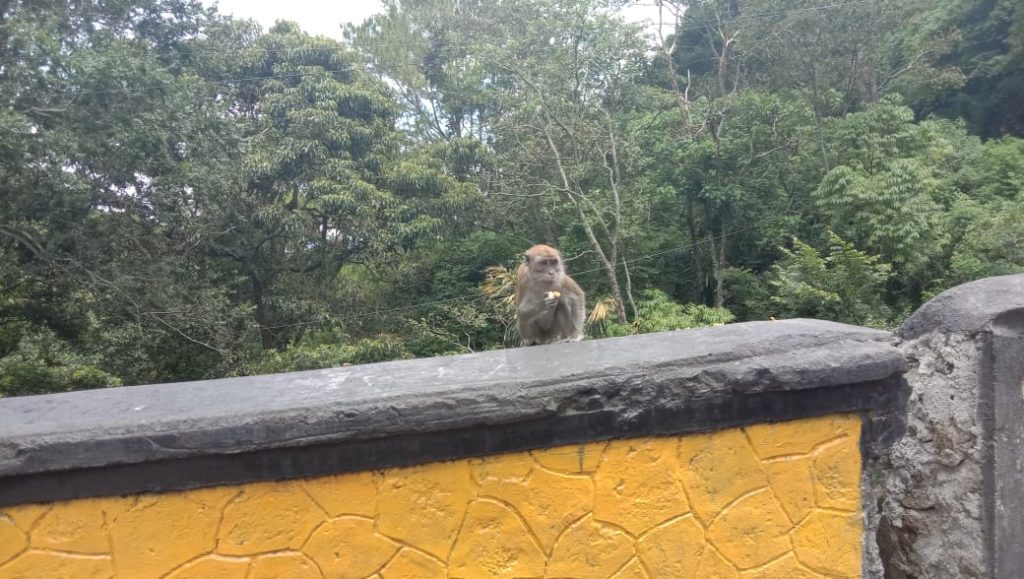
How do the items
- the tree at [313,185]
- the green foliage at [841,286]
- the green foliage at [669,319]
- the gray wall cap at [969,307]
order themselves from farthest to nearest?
the tree at [313,185]
the green foliage at [669,319]
the green foliage at [841,286]
the gray wall cap at [969,307]

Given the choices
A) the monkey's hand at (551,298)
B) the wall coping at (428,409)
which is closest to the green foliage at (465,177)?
the monkey's hand at (551,298)

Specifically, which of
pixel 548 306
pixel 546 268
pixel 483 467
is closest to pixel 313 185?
pixel 546 268

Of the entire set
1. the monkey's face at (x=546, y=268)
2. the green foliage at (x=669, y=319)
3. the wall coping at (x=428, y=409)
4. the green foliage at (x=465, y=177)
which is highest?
the green foliage at (x=465, y=177)

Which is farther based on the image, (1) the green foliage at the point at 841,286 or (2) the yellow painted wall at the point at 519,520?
(1) the green foliage at the point at 841,286

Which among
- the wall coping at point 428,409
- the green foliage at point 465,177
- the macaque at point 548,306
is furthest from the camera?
the green foliage at point 465,177

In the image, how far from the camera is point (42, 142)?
9.28 metres

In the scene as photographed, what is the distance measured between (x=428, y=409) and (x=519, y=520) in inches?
15.0

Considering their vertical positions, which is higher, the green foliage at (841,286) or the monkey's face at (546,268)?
the monkey's face at (546,268)

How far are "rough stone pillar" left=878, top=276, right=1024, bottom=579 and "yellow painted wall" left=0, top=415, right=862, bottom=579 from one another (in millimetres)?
329

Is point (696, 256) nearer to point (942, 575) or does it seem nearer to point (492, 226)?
point (492, 226)

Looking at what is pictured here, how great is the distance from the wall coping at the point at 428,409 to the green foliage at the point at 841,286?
11526 mm

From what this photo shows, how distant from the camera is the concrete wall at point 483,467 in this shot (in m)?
1.57

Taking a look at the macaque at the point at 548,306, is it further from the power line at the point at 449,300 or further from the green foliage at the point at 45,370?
the power line at the point at 449,300

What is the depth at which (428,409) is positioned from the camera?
164 centimetres
